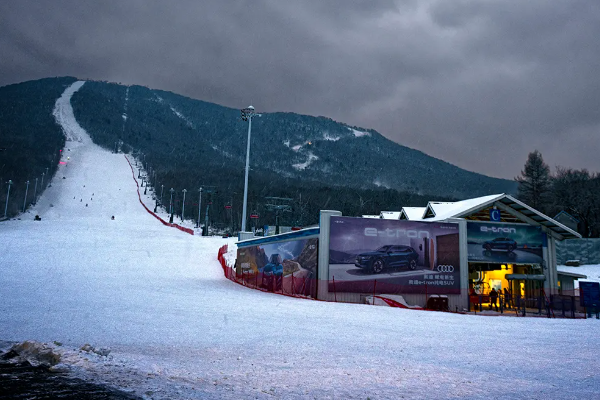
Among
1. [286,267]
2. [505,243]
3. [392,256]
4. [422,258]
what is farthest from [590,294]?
[286,267]

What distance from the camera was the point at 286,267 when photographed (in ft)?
79.3

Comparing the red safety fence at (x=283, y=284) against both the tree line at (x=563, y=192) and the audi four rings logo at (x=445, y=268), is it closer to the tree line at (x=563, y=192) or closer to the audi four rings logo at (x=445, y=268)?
the audi four rings logo at (x=445, y=268)

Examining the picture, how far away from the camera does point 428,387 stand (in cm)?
614

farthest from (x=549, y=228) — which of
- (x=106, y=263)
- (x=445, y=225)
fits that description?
(x=106, y=263)

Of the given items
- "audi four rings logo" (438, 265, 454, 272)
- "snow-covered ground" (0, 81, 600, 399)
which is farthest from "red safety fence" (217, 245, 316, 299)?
"audi four rings logo" (438, 265, 454, 272)

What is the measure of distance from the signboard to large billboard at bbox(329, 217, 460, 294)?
6.27m

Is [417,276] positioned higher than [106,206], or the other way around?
[106,206]

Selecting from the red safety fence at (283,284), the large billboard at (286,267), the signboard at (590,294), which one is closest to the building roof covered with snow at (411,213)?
the signboard at (590,294)

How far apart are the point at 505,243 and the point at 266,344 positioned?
23812 mm

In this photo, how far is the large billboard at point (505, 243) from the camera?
27484 millimetres

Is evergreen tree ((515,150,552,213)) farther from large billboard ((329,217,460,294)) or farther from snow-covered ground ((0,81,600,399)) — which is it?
snow-covered ground ((0,81,600,399))

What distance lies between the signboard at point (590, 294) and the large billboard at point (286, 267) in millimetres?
13674

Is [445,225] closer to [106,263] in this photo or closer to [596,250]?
[106,263]

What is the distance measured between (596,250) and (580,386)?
50867 mm
